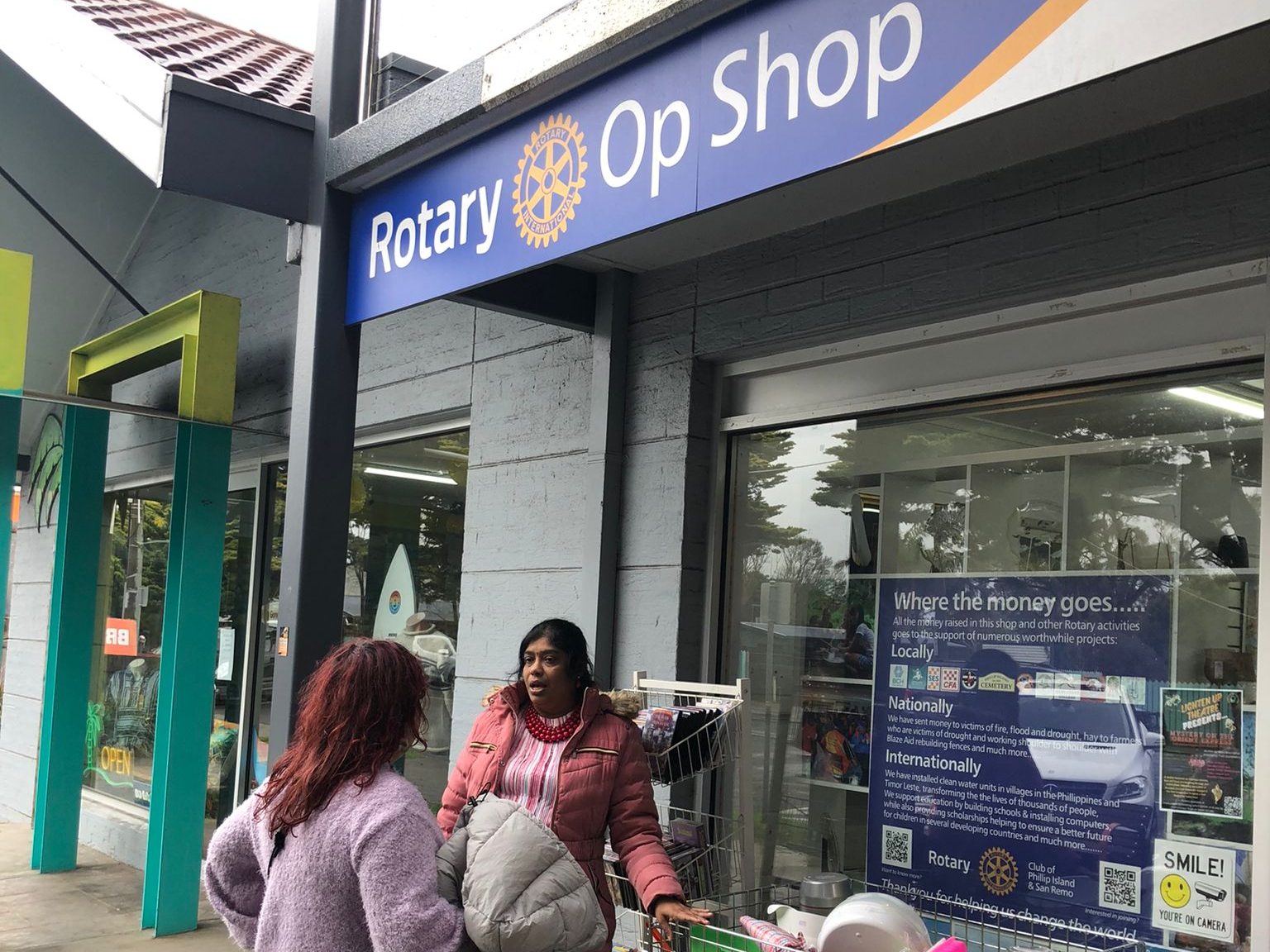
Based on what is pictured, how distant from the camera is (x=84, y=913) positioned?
7.17m

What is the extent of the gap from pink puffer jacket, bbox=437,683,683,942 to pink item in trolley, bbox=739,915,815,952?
327mm

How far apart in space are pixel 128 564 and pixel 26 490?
2.31m

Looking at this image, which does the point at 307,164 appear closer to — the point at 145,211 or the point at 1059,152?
the point at 1059,152

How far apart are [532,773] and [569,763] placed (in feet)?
0.34

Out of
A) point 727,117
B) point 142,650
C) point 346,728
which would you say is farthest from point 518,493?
point 142,650

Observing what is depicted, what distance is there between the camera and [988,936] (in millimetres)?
3867

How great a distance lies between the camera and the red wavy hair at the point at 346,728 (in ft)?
7.18

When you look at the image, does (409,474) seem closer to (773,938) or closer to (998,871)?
(998,871)

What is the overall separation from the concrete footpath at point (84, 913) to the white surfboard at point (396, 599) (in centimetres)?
183

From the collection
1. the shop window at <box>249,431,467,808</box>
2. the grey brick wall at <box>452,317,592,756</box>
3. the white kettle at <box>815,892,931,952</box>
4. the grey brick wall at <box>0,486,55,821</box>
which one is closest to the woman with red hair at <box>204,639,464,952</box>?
the white kettle at <box>815,892,931,952</box>

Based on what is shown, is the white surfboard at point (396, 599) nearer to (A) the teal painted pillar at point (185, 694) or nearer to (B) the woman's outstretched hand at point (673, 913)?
(A) the teal painted pillar at point (185, 694)

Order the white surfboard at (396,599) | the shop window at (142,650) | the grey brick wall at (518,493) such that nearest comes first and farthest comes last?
1. the grey brick wall at (518,493)
2. the white surfboard at (396,599)
3. the shop window at (142,650)

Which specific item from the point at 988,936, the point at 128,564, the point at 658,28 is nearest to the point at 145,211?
the point at 128,564

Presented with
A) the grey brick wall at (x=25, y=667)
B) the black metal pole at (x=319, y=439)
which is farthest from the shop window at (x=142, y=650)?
the black metal pole at (x=319, y=439)
